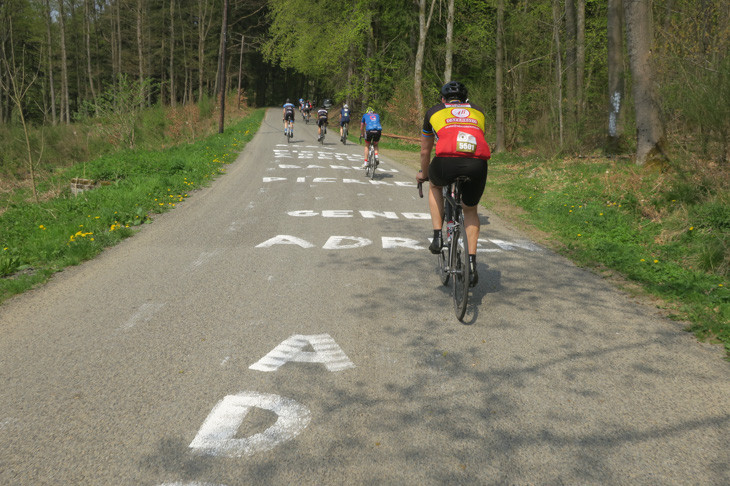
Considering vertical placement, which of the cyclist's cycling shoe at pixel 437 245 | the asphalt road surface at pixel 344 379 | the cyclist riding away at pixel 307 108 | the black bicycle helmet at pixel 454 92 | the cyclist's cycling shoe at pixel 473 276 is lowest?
the asphalt road surface at pixel 344 379

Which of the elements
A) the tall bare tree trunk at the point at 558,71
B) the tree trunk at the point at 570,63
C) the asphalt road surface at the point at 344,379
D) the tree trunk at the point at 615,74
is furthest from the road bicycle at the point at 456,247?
the tall bare tree trunk at the point at 558,71

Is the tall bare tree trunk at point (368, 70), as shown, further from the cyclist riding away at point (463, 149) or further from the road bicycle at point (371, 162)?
the cyclist riding away at point (463, 149)

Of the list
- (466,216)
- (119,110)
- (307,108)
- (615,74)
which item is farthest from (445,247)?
(307,108)

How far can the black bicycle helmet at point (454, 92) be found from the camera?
519 cm

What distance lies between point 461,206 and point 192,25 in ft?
211

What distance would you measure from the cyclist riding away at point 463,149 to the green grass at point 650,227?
224 cm

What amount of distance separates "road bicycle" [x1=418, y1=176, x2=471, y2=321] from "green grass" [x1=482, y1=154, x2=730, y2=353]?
2.13m

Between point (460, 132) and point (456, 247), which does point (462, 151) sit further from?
point (456, 247)

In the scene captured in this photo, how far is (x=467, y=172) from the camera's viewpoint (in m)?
4.94

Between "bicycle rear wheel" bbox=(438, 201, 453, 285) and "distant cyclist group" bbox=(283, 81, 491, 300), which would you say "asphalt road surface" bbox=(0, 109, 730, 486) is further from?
"distant cyclist group" bbox=(283, 81, 491, 300)

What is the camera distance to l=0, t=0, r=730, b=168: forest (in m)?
10.3

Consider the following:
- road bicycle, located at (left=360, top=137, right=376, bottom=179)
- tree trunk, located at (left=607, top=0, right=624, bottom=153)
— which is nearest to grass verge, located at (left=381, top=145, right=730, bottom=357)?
tree trunk, located at (left=607, top=0, right=624, bottom=153)

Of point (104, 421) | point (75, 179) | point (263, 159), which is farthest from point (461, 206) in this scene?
point (263, 159)

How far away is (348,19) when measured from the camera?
104 ft
